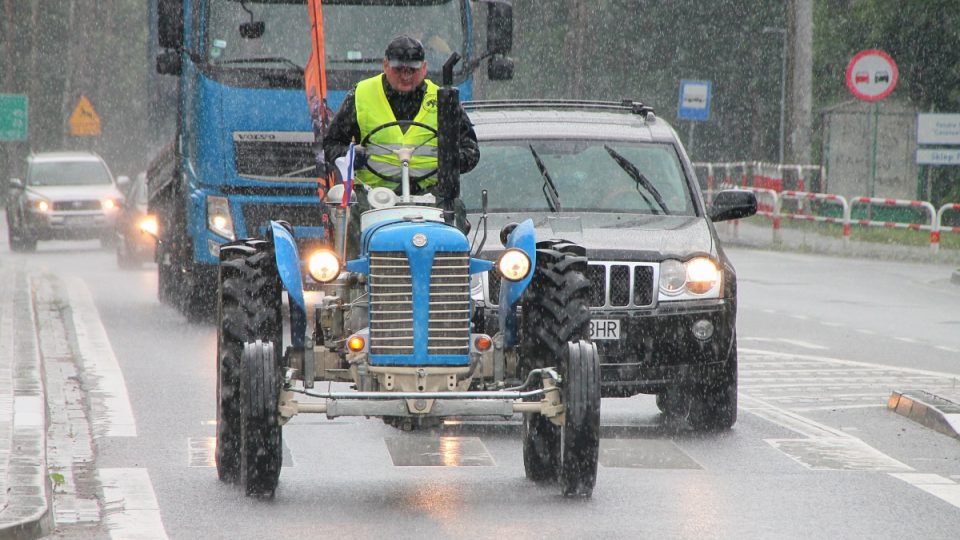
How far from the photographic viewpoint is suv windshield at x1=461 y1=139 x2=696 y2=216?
12289 mm

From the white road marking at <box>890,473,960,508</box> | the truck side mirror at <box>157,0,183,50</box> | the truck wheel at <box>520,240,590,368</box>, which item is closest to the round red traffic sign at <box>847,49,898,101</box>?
the truck side mirror at <box>157,0,183,50</box>

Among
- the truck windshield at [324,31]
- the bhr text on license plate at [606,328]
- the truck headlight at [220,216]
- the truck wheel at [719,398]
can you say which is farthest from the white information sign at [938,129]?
the bhr text on license plate at [606,328]

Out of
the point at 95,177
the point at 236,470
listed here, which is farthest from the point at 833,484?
the point at 95,177

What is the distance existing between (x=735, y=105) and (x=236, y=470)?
54132mm

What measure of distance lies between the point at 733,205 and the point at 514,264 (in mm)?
3648

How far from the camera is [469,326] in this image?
28.6ft

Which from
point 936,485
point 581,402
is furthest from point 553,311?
point 936,485

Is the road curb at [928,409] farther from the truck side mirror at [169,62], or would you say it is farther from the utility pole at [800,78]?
the utility pole at [800,78]

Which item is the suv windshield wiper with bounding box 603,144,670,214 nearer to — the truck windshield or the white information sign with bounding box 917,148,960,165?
the truck windshield

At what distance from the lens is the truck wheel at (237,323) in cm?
912

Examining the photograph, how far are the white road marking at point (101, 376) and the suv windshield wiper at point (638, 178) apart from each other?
336 centimetres

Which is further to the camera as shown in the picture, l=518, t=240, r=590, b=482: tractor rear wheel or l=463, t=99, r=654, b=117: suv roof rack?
l=463, t=99, r=654, b=117: suv roof rack

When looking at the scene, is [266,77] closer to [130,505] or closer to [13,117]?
[130,505]

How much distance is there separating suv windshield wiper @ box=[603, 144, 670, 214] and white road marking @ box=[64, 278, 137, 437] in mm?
3363
